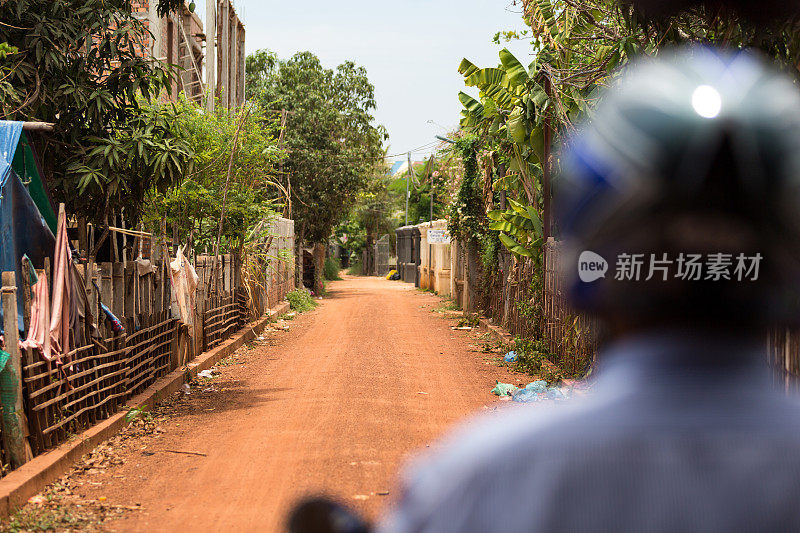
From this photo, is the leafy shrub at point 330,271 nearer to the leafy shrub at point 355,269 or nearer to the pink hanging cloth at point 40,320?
the leafy shrub at point 355,269

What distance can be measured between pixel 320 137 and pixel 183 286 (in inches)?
874

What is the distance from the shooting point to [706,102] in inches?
41.4

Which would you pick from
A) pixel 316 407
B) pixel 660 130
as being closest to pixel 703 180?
pixel 660 130

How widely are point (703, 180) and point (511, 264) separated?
17.0 meters

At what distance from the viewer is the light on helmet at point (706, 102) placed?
104cm

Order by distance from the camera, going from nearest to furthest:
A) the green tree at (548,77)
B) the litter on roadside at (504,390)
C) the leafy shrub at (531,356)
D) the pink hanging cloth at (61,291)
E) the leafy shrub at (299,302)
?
the pink hanging cloth at (61,291) → the green tree at (548,77) → the litter on roadside at (504,390) → the leafy shrub at (531,356) → the leafy shrub at (299,302)

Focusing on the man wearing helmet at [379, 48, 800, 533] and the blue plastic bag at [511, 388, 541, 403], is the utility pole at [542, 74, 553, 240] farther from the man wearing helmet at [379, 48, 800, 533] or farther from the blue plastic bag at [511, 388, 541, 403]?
the man wearing helmet at [379, 48, 800, 533]

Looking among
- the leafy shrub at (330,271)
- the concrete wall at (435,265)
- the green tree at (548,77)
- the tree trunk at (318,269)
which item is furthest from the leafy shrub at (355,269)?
the green tree at (548,77)

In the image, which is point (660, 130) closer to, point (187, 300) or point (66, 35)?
point (66, 35)

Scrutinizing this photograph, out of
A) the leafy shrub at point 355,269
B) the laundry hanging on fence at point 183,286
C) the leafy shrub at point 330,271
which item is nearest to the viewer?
the laundry hanging on fence at point 183,286

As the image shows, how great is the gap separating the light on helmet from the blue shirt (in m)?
0.33

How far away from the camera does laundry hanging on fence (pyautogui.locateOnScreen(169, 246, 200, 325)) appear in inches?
451

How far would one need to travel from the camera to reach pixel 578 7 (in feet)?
33.2

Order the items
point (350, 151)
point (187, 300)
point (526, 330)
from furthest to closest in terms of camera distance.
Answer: point (350, 151) → point (526, 330) → point (187, 300)
